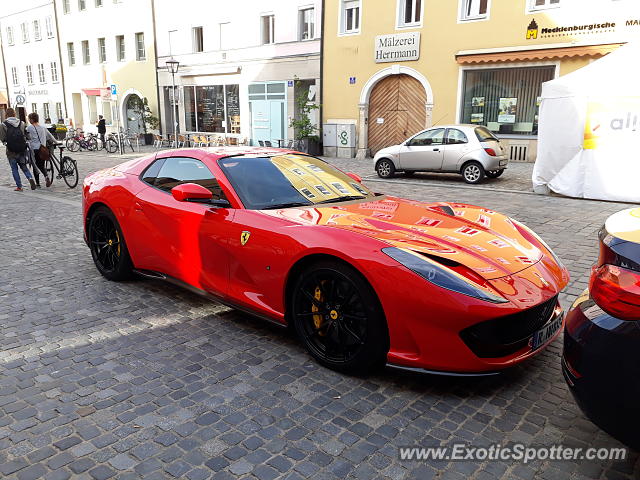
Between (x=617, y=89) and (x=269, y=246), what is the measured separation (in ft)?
32.5

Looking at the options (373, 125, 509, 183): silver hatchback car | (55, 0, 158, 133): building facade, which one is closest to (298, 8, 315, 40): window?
(373, 125, 509, 183): silver hatchback car

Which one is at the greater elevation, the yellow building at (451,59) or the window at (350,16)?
the window at (350,16)

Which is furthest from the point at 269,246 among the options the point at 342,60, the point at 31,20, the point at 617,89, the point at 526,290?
the point at 31,20

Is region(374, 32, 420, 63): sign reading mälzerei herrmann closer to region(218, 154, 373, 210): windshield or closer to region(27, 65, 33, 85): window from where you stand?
region(218, 154, 373, 210): windshield

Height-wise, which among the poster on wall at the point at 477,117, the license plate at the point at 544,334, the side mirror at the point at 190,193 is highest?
the poster on wall at the point at 477,117

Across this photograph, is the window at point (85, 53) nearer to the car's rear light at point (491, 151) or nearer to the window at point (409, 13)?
the window at point (409, 13)

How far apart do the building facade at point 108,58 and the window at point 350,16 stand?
45.2 feet

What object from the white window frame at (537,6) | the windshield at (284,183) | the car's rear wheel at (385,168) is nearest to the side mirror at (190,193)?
the windshield at (284,183)

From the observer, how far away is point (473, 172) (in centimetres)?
1362

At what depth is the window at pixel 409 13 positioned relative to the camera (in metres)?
20.0

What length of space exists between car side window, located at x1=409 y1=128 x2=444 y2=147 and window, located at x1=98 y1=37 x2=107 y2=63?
27464 millimetres

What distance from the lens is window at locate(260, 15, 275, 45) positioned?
82.3 feet

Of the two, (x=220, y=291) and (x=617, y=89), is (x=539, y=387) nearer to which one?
(x=220, y=291)

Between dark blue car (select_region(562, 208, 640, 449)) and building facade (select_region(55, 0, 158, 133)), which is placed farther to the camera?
building facade (select_region(55, 0, 158, 133))
